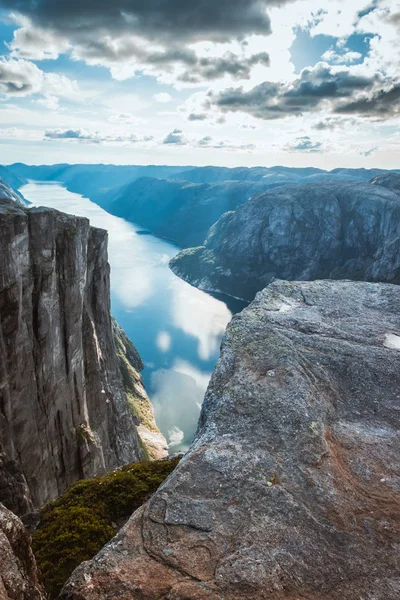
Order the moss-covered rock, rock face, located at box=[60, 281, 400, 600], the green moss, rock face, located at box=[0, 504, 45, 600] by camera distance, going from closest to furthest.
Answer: rock face, located at box=[0, 504, 45, 600] → rock face, located at box=[60, 281, 400, 600] → the green moss → the moss-covered rock

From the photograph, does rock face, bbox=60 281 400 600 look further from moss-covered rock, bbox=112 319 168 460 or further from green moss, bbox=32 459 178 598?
moss-covered rock, bbox=112 319 168 460

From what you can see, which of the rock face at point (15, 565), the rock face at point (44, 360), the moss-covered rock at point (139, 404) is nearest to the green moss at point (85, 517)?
the rock face at point (15, 565)

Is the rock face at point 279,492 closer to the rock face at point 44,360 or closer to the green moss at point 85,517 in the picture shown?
the green moss at point 85,517

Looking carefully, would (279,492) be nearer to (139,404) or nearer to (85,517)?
(85,517)

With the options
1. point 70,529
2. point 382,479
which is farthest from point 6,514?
point 382,479

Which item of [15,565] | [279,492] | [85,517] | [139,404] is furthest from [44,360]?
[139,404]

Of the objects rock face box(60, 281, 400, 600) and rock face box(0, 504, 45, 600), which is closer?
rock face box(0, 504, 45, 600)

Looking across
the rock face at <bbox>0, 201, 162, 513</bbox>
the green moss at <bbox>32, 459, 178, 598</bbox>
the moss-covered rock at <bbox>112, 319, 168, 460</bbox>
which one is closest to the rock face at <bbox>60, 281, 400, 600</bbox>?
the green moss at <bbox>32, 459, 178, 598</bbox>
